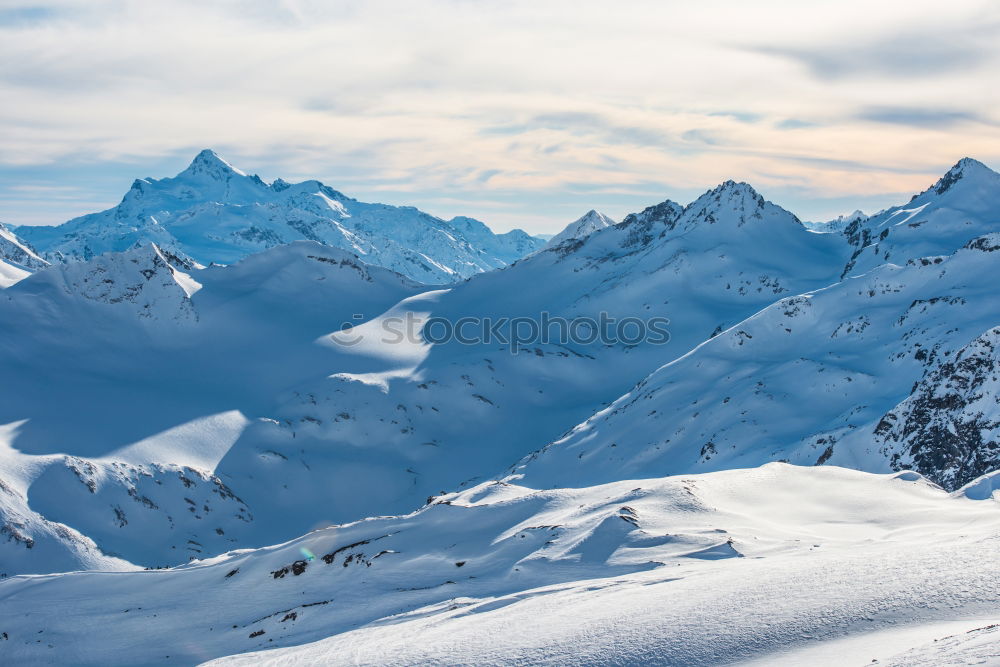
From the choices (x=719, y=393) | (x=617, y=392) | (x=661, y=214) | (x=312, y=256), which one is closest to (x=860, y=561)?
(x=719, y=393)

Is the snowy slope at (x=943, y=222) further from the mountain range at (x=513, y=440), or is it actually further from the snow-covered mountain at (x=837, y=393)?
the snow-covered mountain at (x=837, y=393)

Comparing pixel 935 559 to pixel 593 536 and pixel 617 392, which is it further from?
pixel 617 392

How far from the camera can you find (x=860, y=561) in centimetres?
1858

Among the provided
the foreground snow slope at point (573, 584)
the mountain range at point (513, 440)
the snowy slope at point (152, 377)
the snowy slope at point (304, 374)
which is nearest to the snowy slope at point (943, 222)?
the mountain range at point (513, 440)

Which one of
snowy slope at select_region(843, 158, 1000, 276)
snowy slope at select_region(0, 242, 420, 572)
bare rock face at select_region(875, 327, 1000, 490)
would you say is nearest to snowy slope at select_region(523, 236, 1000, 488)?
bare rock face at select_region(875, 327, 1000, 490)

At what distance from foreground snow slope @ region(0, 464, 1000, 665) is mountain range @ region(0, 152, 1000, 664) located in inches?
5.6

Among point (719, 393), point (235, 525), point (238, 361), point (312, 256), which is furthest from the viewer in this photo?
point (312, 256)

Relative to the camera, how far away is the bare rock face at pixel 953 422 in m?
42.0

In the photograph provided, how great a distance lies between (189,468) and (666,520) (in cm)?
6001

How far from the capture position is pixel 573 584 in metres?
23.2

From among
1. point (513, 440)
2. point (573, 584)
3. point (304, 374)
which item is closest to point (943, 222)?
point (513, 440)

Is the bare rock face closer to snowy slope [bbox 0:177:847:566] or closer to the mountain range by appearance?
the mountain range

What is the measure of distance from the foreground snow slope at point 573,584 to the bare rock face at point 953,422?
1210cm

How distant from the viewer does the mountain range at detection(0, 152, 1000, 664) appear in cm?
2311
